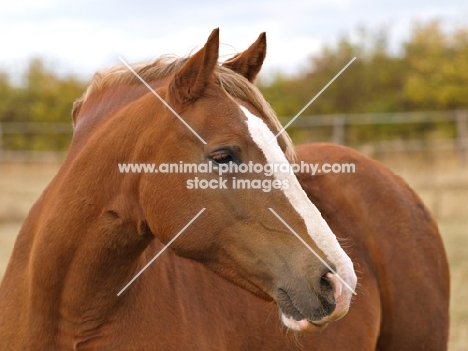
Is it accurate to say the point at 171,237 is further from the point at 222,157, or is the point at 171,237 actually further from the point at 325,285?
the point at 325,285

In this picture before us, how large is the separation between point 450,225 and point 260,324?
8.75m

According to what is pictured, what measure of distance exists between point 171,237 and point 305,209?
1.77ft

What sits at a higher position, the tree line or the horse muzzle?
the horse muzzle

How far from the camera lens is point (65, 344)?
8.50 feet

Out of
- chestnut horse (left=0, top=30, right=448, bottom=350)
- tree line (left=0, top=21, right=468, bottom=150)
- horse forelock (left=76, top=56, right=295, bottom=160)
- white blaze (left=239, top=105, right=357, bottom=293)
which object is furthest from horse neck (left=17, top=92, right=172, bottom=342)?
tree line (left=0, top=21, right=468, bottom=150)

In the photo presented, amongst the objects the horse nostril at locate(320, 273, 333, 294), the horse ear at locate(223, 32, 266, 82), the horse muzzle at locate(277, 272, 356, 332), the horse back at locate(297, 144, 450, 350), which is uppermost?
the horse ear at locate(223, 32, 266, 82)

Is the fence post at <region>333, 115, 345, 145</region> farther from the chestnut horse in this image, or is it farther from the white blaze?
the white blaze

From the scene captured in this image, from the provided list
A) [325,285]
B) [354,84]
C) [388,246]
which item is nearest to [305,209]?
[325,285]

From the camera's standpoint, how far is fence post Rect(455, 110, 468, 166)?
15.6 meters

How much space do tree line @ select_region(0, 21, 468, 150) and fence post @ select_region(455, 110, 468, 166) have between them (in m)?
3.48

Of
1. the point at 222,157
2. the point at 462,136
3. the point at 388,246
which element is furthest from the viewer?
the point at 462,136

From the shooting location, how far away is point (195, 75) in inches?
97.1

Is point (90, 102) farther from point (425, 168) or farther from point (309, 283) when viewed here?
point (425, 168)

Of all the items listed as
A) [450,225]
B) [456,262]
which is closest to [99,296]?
[456,262]
